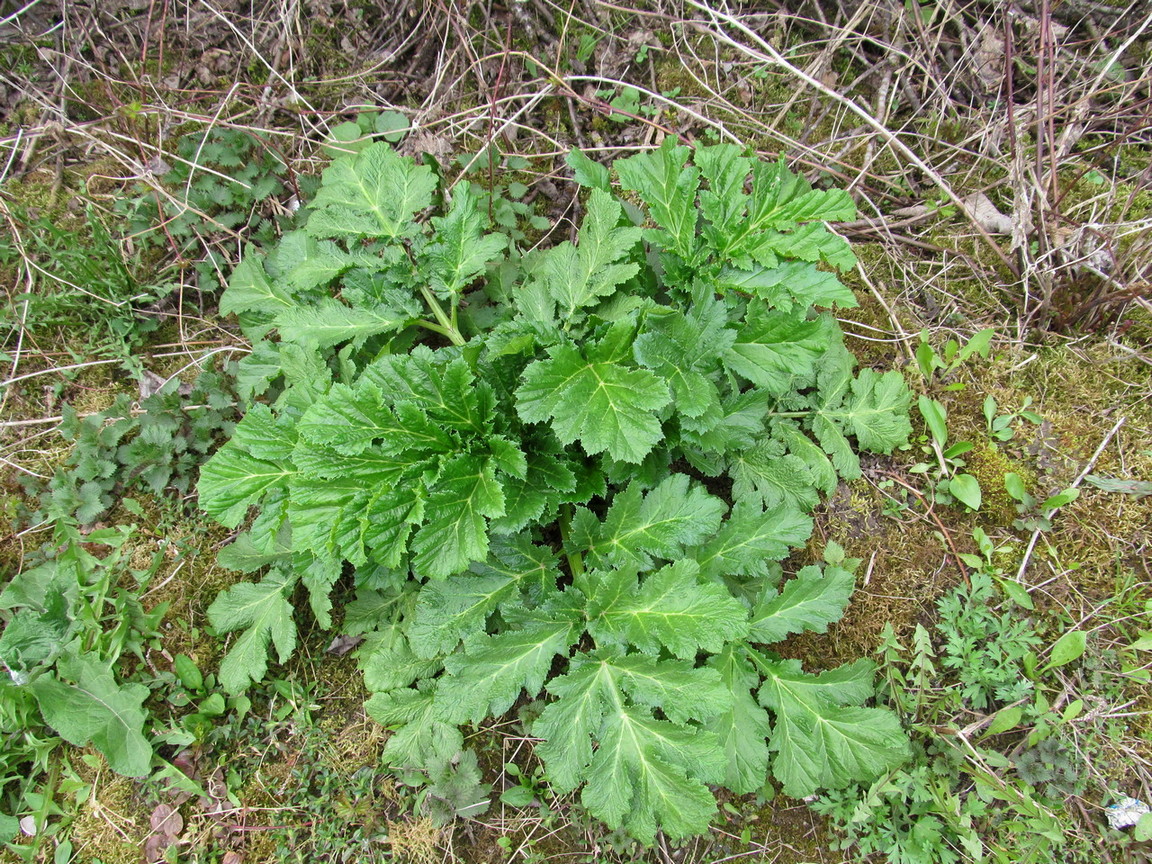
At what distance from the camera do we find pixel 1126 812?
2740 millimetres

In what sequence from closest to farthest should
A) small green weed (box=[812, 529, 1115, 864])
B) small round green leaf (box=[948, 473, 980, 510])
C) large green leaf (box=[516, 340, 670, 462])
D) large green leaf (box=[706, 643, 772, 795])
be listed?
large green leaf (box=[516, 340, 670, 462]), large green leaf (box=[706, 643, 772, 795]), small green weed (box=[812, 529, 1115, 864]), small round green leaf (box=[948, 473, 980, 510])

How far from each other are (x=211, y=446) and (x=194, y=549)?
1.60 ft

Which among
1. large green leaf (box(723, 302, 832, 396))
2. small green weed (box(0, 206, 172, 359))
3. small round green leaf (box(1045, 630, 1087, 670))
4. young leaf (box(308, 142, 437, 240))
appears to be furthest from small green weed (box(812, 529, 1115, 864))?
small green weed (box(0, 206, 172, 359))

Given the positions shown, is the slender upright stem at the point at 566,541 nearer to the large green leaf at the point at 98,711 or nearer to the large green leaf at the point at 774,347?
the large green leaf at the point at 774,347

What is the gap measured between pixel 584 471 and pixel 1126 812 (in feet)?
8.34

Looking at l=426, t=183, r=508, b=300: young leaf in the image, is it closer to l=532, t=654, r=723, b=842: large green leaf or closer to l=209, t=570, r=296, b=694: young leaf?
l=209, t=570, r=296, b=694: young leaf

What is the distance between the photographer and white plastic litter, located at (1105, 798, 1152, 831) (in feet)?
8.95

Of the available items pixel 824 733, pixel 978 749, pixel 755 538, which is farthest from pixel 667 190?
pixel 978 749

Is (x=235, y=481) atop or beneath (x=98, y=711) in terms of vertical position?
atop

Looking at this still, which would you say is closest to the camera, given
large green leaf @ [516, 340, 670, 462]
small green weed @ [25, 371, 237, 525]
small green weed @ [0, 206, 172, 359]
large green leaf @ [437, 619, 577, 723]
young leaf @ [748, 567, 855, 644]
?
large green leaf @ [516, 340, 670, 462]

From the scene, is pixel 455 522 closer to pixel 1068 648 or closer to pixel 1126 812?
pixel 1068 648

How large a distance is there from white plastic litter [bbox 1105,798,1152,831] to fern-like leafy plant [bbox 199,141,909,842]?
106 cm

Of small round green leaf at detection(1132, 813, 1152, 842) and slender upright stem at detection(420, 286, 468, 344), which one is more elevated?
slender upright stem at detection(420, 286, 468, 344)

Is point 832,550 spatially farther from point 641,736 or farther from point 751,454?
point 641,736
